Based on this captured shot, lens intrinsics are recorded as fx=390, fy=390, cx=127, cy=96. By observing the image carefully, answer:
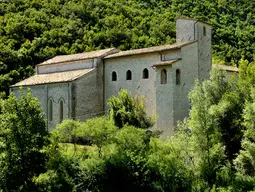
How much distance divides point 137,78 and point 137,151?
929cm

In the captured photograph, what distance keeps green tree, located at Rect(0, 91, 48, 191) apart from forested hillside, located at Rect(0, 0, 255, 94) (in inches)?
1246

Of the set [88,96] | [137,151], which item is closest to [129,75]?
[88,96]

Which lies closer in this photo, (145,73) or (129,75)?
(145,73)

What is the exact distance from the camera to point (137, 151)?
26.6 m

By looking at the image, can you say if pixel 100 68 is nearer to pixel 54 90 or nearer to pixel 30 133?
pixel 54 90

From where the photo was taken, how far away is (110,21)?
6788 centimetres

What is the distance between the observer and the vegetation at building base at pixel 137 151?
71.2 feet

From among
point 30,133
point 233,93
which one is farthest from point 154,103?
point 30,133

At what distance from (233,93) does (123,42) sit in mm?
37176

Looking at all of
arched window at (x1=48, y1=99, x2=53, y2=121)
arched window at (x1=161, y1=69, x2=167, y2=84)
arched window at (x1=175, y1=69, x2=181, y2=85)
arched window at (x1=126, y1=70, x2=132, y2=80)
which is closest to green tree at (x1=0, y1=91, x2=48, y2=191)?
arched window at (x1=161, y1=69, x2=167, y2=84)

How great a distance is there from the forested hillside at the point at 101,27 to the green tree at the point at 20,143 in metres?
31.7

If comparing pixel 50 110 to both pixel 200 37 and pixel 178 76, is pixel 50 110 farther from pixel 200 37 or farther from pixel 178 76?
pixel 200 37

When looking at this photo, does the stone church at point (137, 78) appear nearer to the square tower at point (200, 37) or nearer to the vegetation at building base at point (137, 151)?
the square tower at point (200, 37)

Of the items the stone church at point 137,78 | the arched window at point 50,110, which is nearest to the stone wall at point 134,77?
the stone church at point 137,78
